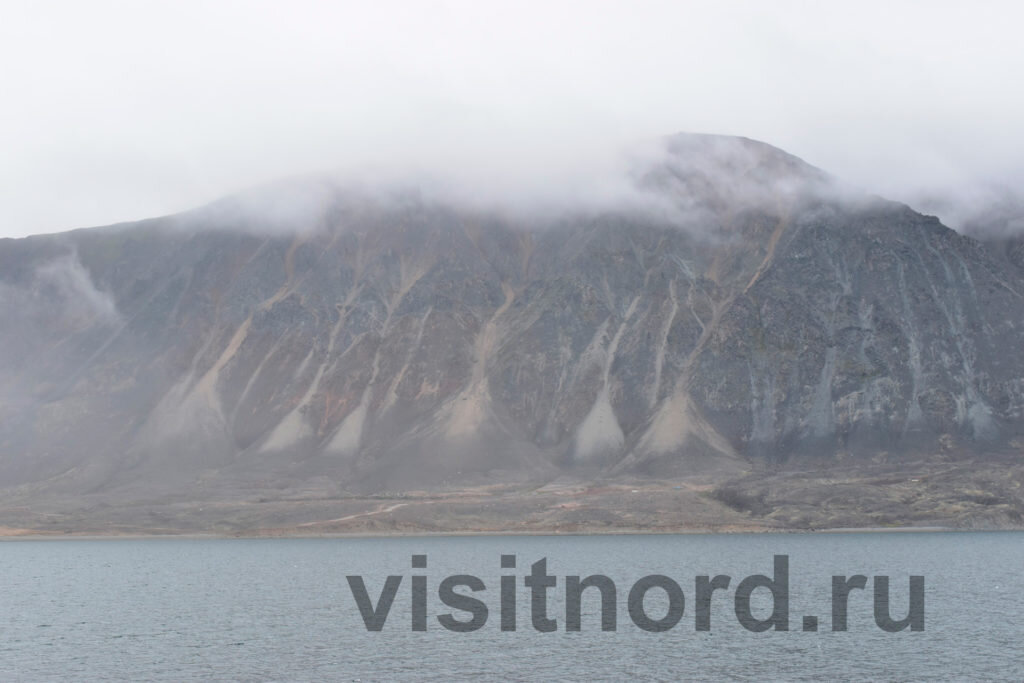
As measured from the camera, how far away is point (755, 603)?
9362 cm

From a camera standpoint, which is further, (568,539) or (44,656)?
(568,539)

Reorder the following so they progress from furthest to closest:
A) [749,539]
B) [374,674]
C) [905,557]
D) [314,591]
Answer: [749,539]
[905,557]
[314,591]
[374,674]

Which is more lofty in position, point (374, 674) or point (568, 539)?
point (374, 674)

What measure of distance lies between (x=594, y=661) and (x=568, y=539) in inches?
5021

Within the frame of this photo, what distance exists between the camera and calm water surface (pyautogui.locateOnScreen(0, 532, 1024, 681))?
2633 inches

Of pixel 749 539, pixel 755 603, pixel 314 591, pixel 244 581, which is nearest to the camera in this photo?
pixel 755 603

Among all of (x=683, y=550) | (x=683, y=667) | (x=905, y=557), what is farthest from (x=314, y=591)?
(x=905, y=557)

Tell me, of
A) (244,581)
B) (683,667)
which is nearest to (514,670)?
(683,667)

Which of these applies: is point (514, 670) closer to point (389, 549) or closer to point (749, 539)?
point (389, 549)

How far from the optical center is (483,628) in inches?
3211

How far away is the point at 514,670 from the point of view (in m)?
66.7

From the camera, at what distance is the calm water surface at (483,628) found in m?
66.9

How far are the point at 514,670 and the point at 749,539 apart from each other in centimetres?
12588

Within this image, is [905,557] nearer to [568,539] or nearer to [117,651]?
[568,539]
